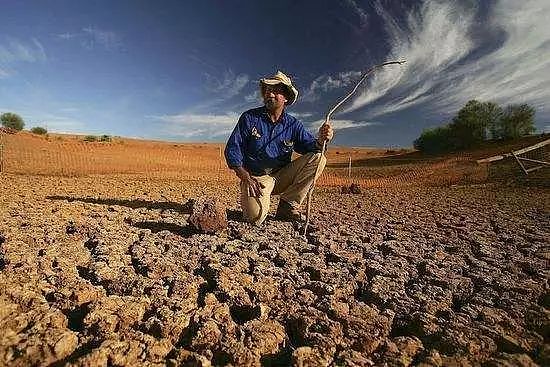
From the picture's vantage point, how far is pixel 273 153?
378cm

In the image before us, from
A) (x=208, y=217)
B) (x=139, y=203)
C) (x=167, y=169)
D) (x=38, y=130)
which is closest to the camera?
(x=208, y=217)

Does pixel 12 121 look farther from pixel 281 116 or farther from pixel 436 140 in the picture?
pixel 281 116

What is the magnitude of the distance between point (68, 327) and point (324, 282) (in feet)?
4.13

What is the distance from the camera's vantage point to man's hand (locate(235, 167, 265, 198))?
354 centimetres

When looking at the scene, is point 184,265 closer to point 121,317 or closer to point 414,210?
point 121,317

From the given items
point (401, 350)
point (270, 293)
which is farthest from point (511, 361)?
point (270, 293)

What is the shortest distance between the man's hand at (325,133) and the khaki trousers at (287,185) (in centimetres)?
19

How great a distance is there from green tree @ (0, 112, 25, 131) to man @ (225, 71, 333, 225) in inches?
1572

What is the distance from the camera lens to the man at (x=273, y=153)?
11.8 ft

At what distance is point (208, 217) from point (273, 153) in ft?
3.02

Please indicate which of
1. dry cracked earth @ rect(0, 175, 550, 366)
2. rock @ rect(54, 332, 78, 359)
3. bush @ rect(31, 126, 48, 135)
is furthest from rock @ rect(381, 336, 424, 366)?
bush @ rect(31, 126, 48, 135)

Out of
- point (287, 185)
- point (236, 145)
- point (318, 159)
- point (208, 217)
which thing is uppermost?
point (236, 145)

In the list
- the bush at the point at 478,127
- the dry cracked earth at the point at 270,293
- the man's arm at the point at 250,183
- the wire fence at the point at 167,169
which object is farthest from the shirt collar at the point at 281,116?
the bush at the point at 478,127

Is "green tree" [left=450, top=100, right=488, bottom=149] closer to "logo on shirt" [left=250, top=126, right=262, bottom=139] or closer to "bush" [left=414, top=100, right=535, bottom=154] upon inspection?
"bush" [left=414, top=100, right=535, bottom=154]
